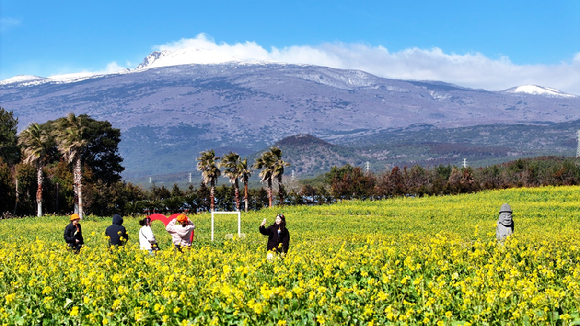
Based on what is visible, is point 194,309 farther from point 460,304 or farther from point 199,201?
point 199,201

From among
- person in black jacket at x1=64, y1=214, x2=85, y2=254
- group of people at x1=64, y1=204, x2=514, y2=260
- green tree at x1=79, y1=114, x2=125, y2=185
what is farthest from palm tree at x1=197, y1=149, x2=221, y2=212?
group of people at x1=64, y1=204, x2=514, y2=260

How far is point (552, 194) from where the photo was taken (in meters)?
65.9

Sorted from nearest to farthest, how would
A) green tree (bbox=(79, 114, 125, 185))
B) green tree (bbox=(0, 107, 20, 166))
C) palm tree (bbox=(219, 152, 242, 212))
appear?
palm tree (bbox=(219, 152, 242, 212)) < green tree (bbox=(0, 107, 20, 166)) < green tree (bbox=(79, 114, 125, 185))

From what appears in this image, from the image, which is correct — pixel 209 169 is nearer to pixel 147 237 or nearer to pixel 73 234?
pixel 73 234

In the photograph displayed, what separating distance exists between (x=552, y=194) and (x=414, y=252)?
57.9 metres

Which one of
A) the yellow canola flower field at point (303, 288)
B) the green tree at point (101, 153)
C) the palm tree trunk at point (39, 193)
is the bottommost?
→ the palm tree trunk at point (39, 193)

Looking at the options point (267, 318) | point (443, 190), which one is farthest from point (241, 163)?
point (267, 318)

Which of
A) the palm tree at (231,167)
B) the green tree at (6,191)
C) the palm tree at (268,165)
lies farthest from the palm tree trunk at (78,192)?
the palm tree at (268,165)

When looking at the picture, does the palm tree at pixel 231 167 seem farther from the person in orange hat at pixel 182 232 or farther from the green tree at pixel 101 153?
the person in orange hat at pixel 182 232

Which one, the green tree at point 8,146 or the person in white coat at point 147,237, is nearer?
the person in white coat at point 147,237

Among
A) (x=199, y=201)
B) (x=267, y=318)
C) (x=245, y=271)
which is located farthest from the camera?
(x=199, y=201)

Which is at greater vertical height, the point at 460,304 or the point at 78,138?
the point at 78,138

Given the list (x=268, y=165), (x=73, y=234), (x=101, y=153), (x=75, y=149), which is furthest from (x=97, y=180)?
(x=73, y=234)

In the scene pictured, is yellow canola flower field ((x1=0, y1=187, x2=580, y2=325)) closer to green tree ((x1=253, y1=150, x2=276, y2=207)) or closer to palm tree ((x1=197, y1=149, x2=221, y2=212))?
palm tree ((x1=197, y1=149, x2=221, y2=212))
